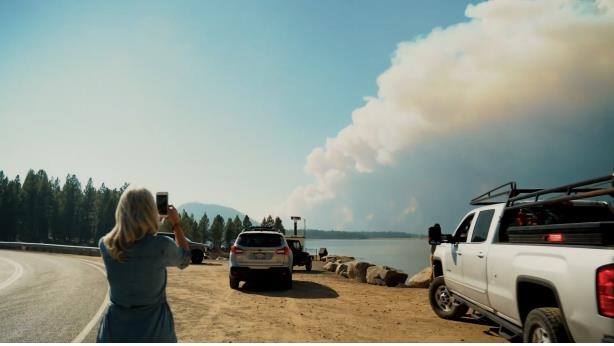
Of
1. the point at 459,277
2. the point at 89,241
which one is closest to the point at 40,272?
the point at 459,277

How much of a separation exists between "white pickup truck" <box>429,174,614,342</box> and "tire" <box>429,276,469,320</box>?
0.12 meters

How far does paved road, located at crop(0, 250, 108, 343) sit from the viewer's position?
6954mm

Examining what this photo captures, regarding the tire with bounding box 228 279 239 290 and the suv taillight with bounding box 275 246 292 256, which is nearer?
the suv taillight with bounding box 275 246 292 256

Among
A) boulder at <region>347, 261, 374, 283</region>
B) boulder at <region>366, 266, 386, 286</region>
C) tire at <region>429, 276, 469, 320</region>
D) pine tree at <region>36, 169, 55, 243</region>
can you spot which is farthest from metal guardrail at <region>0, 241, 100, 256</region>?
pine tree at <region>36, 169, 55, 243</region>

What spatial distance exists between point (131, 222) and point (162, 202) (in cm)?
73

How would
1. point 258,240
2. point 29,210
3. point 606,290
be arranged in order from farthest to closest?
point 29,210
point 258,240
point 606,290

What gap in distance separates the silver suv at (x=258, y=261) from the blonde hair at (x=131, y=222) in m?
10.6

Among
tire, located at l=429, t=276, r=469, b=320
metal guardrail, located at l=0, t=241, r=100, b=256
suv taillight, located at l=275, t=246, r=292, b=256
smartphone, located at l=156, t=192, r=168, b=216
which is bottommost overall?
metal guardrail, located at l=0, t=241, r=100, b=256

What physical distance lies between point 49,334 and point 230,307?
3988mm

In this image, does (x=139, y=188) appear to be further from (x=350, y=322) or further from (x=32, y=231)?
(x=32, y=231)

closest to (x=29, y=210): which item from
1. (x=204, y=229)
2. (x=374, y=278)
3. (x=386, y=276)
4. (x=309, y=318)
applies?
(x=204, y=229)

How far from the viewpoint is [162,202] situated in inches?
140

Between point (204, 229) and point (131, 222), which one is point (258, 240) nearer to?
point (131, 222)

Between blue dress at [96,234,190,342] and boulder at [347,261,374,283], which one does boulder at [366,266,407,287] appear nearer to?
boulder at [347,261,374,283]
